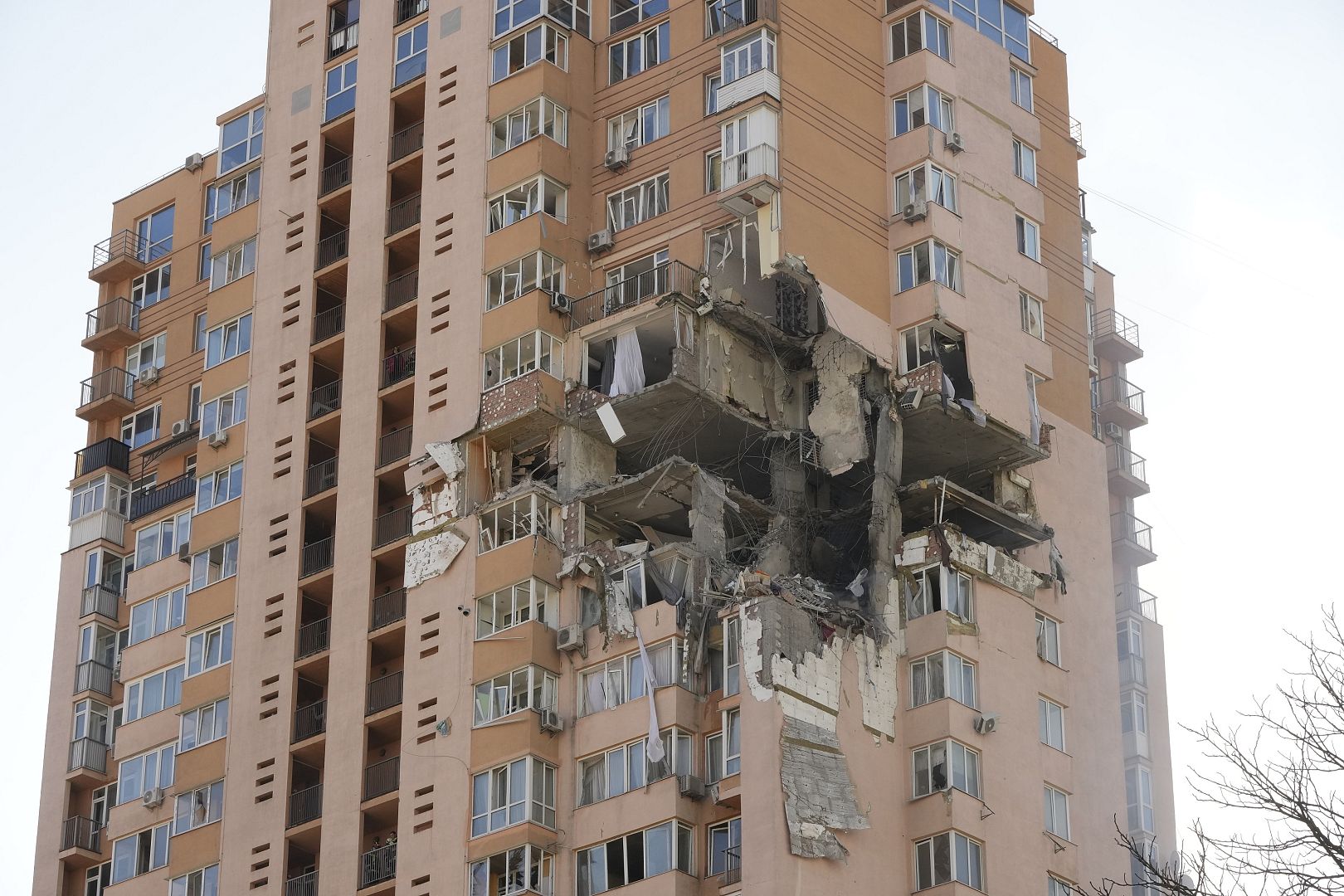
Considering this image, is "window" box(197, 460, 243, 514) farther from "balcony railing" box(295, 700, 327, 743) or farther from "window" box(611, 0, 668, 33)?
"window" box(611, 0, 668, 33)

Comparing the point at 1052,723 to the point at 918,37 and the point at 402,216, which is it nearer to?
A: the point at 918,37

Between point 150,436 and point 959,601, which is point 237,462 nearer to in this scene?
point 150,436

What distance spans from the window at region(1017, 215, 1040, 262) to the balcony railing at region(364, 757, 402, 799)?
24.8m

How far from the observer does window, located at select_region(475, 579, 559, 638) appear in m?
61.9

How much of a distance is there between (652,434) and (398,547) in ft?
27.0

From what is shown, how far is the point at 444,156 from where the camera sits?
231 ft

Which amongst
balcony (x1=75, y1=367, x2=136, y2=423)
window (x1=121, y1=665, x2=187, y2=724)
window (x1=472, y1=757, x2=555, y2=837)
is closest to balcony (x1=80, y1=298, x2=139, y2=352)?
balcony (x1=75, y1=367, x2=136, y2=423)

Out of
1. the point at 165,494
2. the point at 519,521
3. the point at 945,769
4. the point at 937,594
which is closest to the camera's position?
the point at 945,769

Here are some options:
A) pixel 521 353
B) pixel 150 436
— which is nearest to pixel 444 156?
pixel 521 353

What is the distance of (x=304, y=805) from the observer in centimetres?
6575

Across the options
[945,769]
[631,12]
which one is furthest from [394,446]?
[945,769]

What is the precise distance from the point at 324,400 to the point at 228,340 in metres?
5.39

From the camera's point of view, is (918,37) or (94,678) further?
(94,678)

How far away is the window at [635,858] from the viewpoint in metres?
56.8
